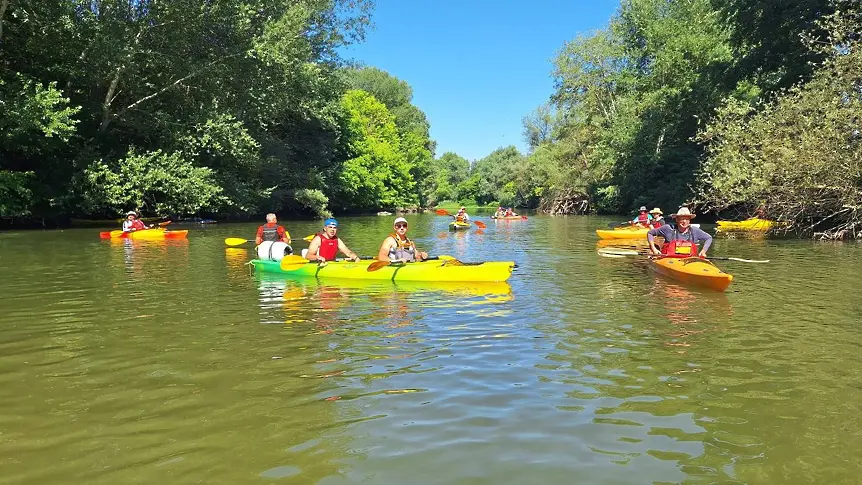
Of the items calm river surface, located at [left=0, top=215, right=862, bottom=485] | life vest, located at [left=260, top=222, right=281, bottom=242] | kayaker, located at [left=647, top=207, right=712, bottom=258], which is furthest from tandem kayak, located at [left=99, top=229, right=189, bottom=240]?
kayaker, located at [left=647, top=207, right=712, bottom=258]

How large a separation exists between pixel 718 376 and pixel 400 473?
3.12m

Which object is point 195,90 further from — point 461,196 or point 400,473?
point 461,196

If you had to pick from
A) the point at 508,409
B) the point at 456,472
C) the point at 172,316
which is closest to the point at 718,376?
the point at 508,409

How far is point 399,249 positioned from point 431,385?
19.9 ft

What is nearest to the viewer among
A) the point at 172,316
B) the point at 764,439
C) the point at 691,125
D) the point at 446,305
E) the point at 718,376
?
the point at 764,439

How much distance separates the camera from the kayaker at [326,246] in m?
11.3

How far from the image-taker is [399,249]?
10.8m

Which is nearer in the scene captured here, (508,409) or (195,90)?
(508,409)

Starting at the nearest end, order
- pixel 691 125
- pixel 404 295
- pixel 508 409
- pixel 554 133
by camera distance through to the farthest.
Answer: pixel 508 409
pixel 404 295
pixel 691 125
pixel 554 133

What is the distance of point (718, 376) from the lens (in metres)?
5.12

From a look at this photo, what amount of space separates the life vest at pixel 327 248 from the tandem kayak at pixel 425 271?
0.69m

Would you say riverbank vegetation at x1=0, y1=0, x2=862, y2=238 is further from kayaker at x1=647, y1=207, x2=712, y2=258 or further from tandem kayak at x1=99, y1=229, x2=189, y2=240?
kayaker at x1=647, y1=207, x2=712, y2=258

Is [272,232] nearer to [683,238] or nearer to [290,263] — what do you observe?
[290,263]

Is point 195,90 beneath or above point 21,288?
above
